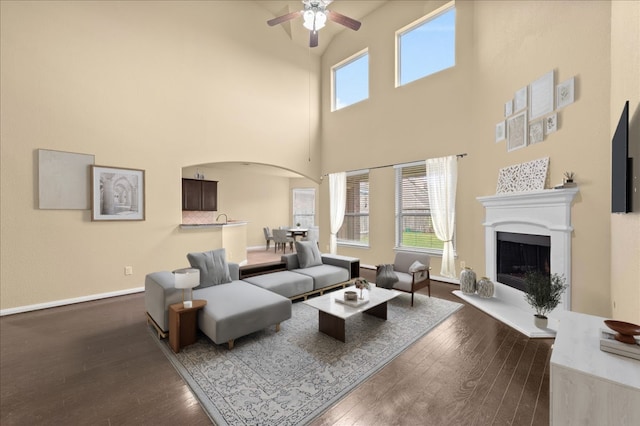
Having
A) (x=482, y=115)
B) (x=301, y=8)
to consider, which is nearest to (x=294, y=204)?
(x=301, y=8)

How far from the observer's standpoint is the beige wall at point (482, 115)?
2920mm

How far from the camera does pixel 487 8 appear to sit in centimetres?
450

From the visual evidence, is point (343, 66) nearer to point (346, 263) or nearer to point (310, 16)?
point (310, 16)

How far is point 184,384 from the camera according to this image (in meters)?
2.19

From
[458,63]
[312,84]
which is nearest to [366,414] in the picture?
[458,63]

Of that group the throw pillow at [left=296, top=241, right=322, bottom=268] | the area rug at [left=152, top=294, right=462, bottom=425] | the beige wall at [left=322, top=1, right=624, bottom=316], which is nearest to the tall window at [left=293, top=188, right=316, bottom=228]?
the beige wall at [left=322, top=1, right=624, bottom=316]

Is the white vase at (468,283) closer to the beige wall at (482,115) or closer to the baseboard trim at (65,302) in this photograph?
the beige wall at (482,115)

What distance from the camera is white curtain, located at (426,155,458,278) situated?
16.9 feet

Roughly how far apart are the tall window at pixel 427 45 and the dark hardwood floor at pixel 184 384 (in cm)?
494

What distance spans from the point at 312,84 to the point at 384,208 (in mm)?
4064

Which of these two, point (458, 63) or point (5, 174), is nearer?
point (5, 174)

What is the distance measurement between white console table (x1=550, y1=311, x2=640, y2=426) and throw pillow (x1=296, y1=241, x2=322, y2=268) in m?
3.54

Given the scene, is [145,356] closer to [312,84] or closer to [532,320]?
[532,320]

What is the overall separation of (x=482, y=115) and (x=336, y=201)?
3769 millimetres
